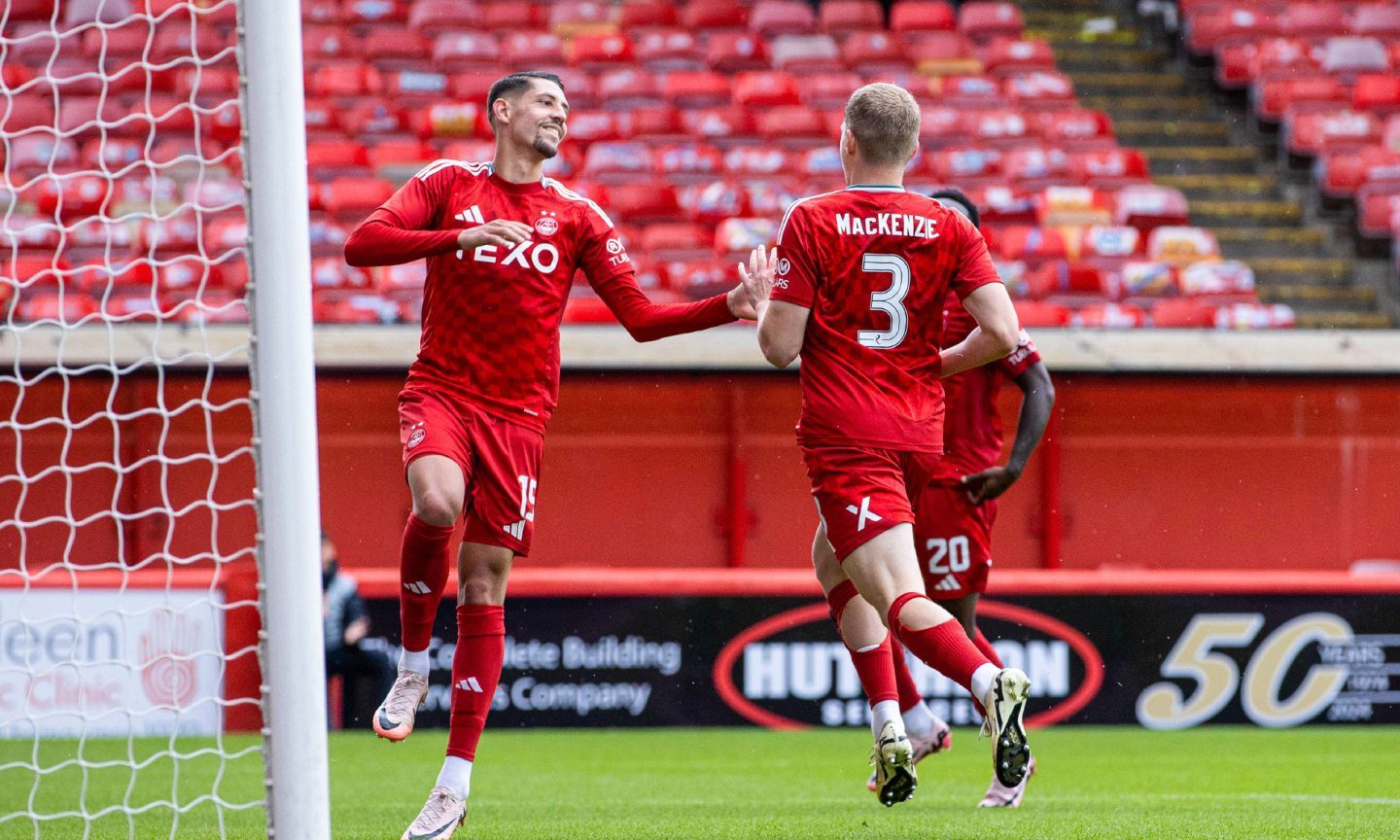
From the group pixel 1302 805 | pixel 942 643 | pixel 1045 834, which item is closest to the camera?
pixel 942 643

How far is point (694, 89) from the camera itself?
1573 cm

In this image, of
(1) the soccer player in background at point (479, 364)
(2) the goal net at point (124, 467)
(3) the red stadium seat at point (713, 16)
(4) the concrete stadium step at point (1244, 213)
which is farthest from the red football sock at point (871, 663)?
(3) the red stadium seat at point (713, 16)

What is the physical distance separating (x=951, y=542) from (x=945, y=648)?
203cm

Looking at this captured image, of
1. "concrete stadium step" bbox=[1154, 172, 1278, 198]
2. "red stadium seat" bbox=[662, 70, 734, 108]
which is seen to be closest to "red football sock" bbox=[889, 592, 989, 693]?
"red stadium seat" bbox=[662, 70, 734, 108]

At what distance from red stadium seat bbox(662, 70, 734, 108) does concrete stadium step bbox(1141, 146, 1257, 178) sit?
410 centimetres

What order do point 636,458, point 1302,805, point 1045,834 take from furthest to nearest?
point 636,458 < point 1302,805 < point 1045,834

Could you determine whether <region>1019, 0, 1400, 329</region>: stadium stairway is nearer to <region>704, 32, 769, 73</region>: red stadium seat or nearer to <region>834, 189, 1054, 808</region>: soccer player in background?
<region>704, 32, 769, 73</region>: red stadium seat

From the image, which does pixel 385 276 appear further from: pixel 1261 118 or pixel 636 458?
pixel 1261 118

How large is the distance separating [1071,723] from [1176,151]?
7.22 metres

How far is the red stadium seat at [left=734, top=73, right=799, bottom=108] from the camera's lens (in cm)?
1582

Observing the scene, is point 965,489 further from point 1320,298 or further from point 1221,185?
point 1221,185

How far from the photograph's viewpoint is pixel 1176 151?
16172 millimetres

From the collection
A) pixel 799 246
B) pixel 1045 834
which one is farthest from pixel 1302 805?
pixel 799 246

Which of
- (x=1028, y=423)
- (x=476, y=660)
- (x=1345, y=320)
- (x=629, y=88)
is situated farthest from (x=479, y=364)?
(x=629, y=88)
